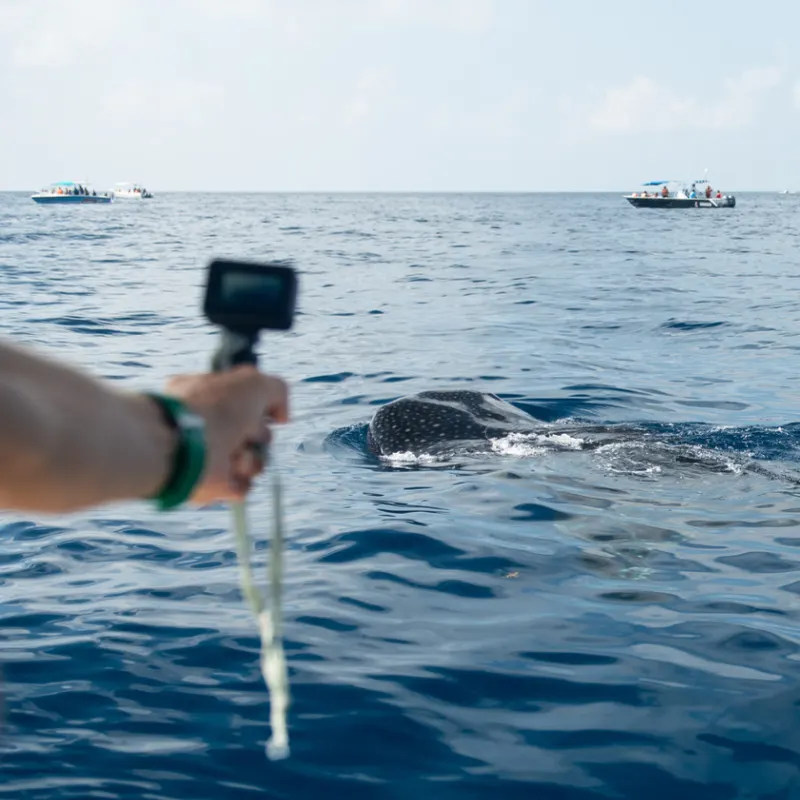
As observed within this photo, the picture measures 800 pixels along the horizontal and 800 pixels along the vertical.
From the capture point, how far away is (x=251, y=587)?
6.86 feet

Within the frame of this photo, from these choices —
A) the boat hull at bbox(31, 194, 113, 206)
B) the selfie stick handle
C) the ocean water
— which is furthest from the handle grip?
the boat hull at bbox(31, 194, 113, 206)

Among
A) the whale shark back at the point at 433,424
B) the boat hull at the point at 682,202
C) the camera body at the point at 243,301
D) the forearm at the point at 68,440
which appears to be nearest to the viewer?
the forearm at the point at 68,440

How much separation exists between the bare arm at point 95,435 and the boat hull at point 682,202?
256 ft

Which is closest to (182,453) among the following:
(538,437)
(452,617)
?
(452,617)

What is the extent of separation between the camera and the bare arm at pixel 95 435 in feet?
5.00

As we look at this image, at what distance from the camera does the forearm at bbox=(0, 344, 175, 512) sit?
1.51m

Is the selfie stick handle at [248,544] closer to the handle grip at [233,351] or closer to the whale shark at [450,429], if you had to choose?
the handle grip at [233,351]

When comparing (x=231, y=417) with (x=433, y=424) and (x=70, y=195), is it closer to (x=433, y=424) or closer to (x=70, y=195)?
(x=433, y=424)

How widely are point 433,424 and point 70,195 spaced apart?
283 ft

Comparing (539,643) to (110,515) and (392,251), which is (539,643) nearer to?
(110,515)

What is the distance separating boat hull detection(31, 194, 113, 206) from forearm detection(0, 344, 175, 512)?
90624 mm

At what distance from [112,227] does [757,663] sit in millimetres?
48334

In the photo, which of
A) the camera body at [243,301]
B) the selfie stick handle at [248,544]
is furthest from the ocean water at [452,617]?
the camera body at [243,301]

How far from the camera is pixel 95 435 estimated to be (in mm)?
1614
